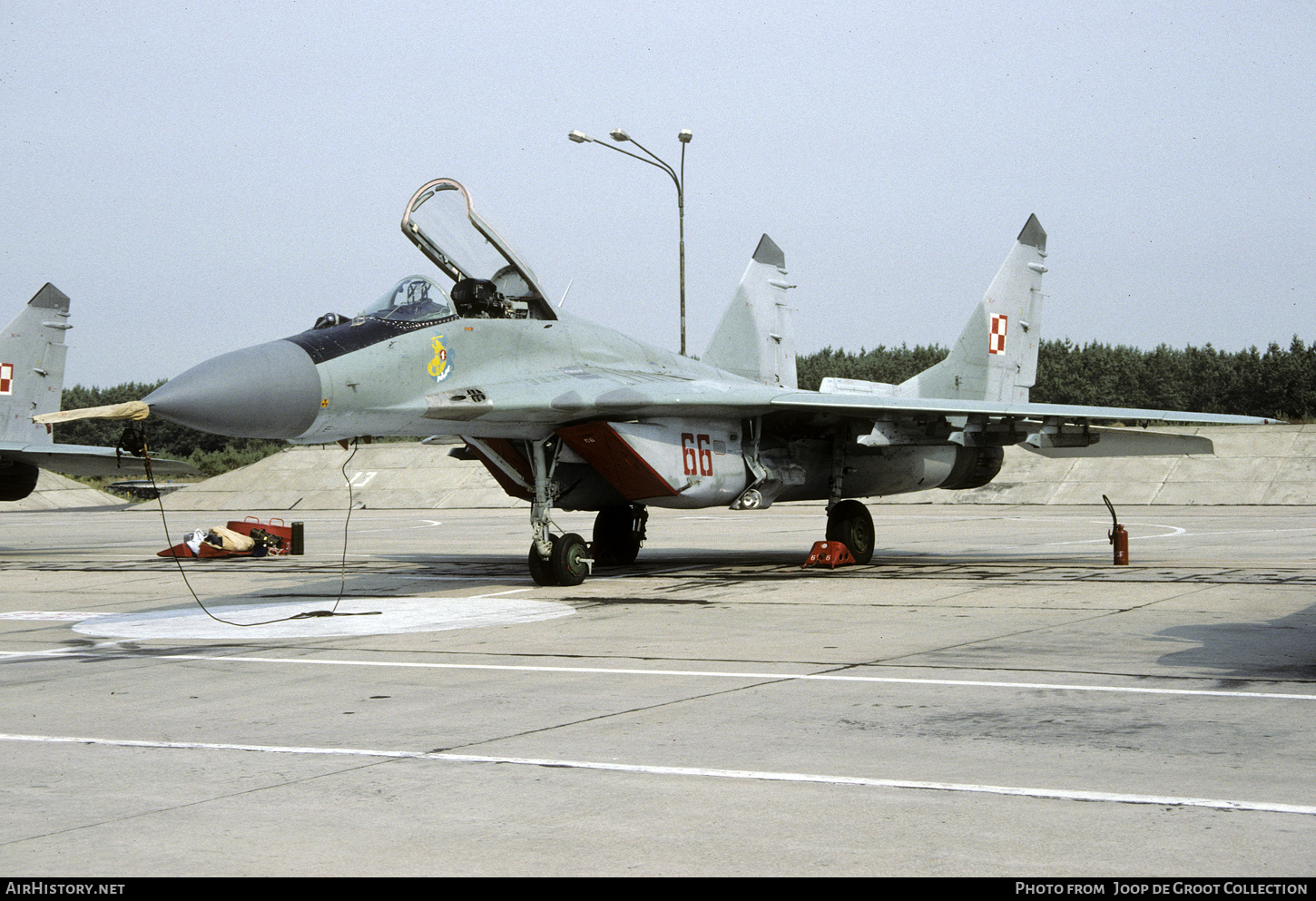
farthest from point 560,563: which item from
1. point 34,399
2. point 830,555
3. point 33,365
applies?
point 33,365

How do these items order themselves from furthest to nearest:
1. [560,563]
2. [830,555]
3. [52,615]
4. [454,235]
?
[830,555] → [560,563] → [454,235] → [52,615]

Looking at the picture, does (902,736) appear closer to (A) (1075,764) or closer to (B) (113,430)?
(A) (1075,764)

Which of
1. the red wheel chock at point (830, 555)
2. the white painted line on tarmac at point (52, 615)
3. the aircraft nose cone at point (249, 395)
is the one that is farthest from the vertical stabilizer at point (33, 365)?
the red wheel chock at point (830, 555)

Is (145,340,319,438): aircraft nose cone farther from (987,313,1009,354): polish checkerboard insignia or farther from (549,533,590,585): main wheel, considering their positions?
(987,313,1009,354): polish checkerboard insignia

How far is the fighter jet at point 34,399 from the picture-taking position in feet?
67.8

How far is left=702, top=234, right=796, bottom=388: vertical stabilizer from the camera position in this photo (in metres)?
19.3

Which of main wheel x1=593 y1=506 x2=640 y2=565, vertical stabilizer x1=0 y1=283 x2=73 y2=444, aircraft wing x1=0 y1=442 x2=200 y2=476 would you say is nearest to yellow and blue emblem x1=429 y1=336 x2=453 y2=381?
main wheel x1=593 y1=506 x2=640 y2=565

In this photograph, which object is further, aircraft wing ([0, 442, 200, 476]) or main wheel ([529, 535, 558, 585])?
aircraft wing ([0, 442, 200, 476])

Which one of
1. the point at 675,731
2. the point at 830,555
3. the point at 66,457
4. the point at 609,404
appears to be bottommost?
the point at 675,731

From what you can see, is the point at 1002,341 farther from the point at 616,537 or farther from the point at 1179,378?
the point at 1179,378

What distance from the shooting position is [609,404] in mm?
13336

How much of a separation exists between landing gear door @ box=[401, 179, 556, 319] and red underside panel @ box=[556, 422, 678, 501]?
204 cm

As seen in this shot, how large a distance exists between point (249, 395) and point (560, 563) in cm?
467

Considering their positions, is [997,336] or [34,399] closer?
[997,336]
